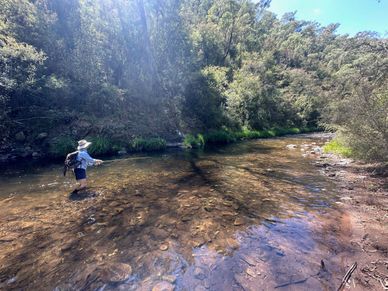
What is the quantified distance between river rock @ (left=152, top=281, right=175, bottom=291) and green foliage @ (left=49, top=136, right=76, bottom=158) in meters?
15.6

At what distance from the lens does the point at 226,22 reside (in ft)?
156

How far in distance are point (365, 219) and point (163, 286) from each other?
612 centimetres

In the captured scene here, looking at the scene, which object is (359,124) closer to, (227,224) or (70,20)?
(227,224)

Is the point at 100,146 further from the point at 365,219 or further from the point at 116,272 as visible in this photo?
the point at 365,219

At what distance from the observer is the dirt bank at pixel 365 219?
4641mm

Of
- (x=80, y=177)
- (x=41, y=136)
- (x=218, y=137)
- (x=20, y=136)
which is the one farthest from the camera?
(x=218, y=137)

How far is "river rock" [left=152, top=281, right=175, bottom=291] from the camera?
4.46 meters

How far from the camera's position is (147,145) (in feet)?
68.8

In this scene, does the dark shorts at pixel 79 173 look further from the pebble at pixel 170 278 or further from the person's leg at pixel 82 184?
the pebble at pixel 170 278

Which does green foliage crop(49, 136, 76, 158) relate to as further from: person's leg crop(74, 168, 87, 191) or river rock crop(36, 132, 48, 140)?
person's leg crop(74, 168, 87, 191)

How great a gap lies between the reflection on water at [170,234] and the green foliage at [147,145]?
29.7ft

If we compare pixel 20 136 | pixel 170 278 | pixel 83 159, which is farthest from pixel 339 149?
pixel 20 136

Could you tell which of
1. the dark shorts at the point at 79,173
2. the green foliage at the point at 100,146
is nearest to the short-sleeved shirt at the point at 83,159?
the dark shorts at the point at 79,173

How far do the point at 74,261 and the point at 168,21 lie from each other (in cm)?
2930
